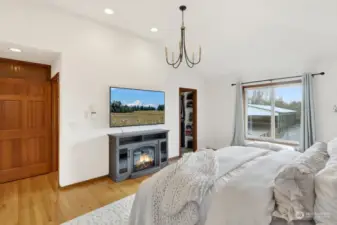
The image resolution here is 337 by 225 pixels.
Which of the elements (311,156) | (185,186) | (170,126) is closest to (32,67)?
(170,126)

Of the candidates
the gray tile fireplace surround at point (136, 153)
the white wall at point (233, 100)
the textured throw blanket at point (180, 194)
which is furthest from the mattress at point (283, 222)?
the white wall at point (233, 100)

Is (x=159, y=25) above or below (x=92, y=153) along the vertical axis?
above

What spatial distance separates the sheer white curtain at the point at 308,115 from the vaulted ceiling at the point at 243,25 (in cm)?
39

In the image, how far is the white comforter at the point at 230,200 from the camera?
1183 mm

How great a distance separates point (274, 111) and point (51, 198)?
507cm

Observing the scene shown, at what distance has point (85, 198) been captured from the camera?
278cm

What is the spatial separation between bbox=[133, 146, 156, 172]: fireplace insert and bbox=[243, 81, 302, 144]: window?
111 inches

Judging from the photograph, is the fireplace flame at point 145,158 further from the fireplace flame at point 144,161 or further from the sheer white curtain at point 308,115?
the sheer white curtain at point 308,115

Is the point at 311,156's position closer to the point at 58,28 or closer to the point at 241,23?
the point at 241,23

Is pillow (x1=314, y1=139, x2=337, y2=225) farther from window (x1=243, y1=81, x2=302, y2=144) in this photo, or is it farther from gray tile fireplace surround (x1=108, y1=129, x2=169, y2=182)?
window (x1=243, y1=81, x2=302, y2=144)

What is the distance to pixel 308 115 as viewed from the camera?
12.4 ft

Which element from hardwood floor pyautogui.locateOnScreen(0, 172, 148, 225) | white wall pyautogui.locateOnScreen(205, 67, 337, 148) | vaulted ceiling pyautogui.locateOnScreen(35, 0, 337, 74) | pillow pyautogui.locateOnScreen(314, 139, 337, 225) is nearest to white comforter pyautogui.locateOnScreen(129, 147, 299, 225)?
pillow pyautogui.locateOnScreen(314, 139, 337, 225)

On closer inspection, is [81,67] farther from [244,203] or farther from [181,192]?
[244,203]

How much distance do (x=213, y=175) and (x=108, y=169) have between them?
2.60 meters
